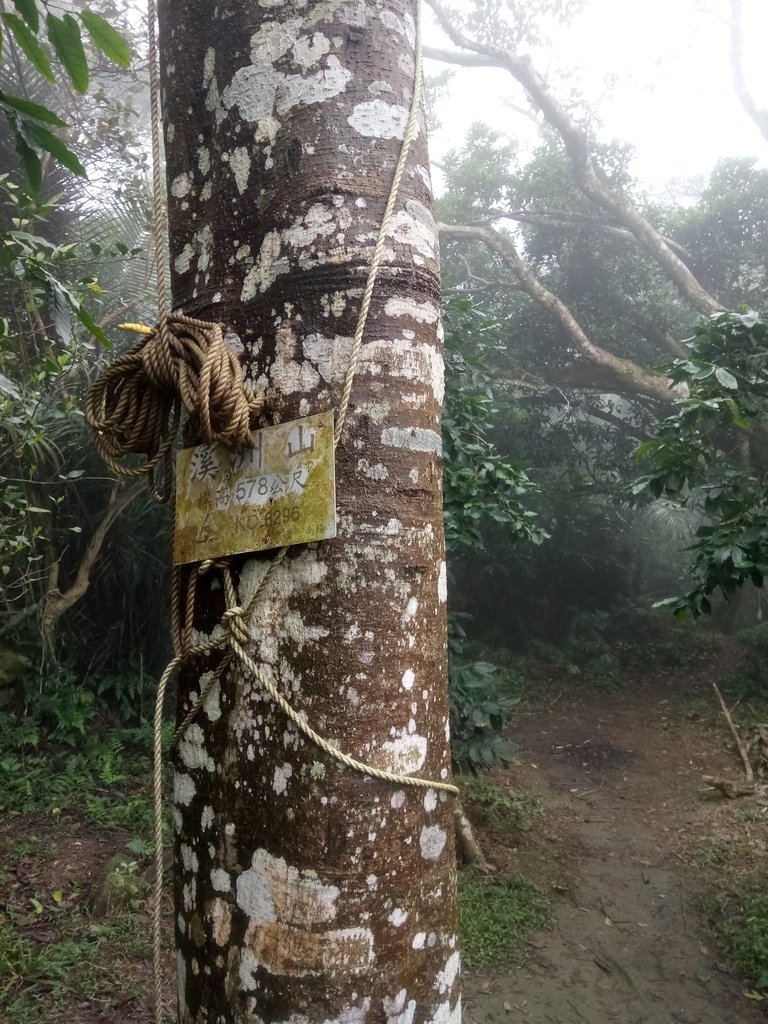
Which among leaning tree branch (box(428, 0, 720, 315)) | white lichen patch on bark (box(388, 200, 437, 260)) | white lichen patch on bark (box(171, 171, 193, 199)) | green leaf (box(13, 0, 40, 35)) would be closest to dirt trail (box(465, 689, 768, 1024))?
white lichen patch on bark (box(388, 200, 437, 260))

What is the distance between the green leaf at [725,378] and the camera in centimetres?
281

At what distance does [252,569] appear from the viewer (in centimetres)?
100

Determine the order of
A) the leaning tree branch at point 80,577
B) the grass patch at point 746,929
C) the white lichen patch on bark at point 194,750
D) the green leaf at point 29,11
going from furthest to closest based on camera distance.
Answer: the leaning tree branch at point 80,577 → the grass patch at point 746,929 → the green leaf at point 29,11 → the white lichen patch on bark at point 194,750

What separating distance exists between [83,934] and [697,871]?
3147 mm

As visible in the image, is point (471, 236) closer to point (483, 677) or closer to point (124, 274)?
point (124, 274)

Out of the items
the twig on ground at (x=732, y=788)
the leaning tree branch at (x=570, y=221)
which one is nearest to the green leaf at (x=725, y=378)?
the twig on ground at (x=732, y=788)

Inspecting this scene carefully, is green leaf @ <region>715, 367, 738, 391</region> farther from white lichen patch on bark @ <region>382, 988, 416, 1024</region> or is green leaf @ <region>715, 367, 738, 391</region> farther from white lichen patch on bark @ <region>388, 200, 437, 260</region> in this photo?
white lichen patch on bark @ <region>382, 988, 416, 1024</region>

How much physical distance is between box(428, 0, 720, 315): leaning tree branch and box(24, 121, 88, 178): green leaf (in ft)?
24.4

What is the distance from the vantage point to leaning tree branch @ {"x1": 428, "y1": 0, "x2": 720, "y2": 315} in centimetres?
812

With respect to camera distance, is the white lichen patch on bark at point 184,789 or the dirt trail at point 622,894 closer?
the white lichen patch on bark at point 184,789

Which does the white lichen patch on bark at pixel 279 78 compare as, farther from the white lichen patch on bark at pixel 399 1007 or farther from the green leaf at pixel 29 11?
the white lichen patch on bark at pixel 399 1007

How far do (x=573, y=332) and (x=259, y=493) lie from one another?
769 cm

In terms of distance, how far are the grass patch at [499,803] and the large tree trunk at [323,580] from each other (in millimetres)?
3787

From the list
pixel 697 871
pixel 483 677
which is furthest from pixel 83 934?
pixel 697 871
